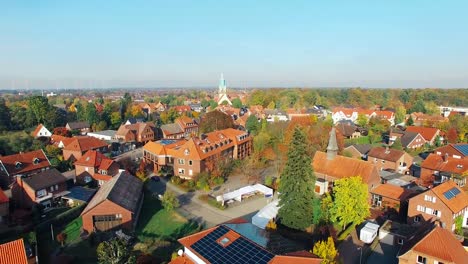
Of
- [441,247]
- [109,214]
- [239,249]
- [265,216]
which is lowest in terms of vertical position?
[265,216]

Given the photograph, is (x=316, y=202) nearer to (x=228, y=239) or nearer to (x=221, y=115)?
(x=228, y=239)

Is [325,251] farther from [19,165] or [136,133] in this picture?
[136,133]

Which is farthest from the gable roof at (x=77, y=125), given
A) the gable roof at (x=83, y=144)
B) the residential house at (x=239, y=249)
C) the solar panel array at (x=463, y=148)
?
the solar panel array at (x=463, y=148)

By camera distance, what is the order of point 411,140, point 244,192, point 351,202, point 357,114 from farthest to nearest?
point 357,114, point 411,140, point 244,192, point 351,202

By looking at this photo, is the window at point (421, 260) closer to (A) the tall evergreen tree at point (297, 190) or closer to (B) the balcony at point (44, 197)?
(A) the tall evergreen tree at point (297, 190)

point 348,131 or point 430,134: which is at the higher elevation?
point 430,134

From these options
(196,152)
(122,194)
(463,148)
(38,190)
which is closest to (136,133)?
(196,152)

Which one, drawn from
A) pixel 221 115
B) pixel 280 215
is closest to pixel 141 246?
pixel 280 215
